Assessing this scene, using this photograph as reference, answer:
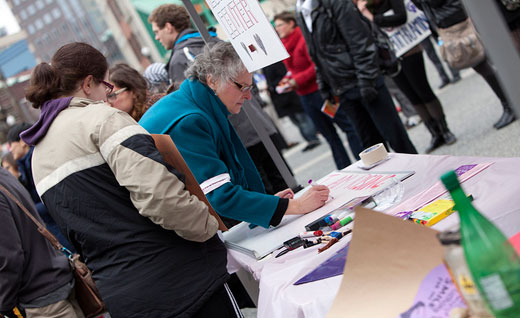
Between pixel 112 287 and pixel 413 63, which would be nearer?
pixel 112 287

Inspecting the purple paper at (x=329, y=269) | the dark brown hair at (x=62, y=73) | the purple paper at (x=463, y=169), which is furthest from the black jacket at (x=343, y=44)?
the purple paper at (x=329, y=269)

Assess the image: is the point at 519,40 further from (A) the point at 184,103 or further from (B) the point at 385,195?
(A) the point at 184,103

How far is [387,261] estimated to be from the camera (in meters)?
1.14

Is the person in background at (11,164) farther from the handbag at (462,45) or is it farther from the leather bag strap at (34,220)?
the handbag at (462,45)

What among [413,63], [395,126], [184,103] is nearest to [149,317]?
[184,103]

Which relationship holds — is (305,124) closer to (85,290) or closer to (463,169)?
(85,290)

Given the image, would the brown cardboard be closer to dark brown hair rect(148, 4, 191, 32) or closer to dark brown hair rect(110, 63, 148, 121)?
dark brown hair rect(110, 63, 148, 121)

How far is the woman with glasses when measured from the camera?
7.31 ft

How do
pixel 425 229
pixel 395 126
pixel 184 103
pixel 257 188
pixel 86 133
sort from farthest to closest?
pixel 395 126, pixel 257 188, pixel 184 103, pixel 86 133, pixel 425 229

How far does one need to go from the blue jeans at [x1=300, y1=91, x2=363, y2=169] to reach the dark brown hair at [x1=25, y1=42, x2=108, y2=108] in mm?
2951

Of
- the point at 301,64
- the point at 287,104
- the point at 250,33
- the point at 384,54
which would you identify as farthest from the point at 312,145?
the point at 250,33

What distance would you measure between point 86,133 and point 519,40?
2959 millimetres

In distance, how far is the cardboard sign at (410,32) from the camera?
483cm

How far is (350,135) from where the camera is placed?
489 centimetres
